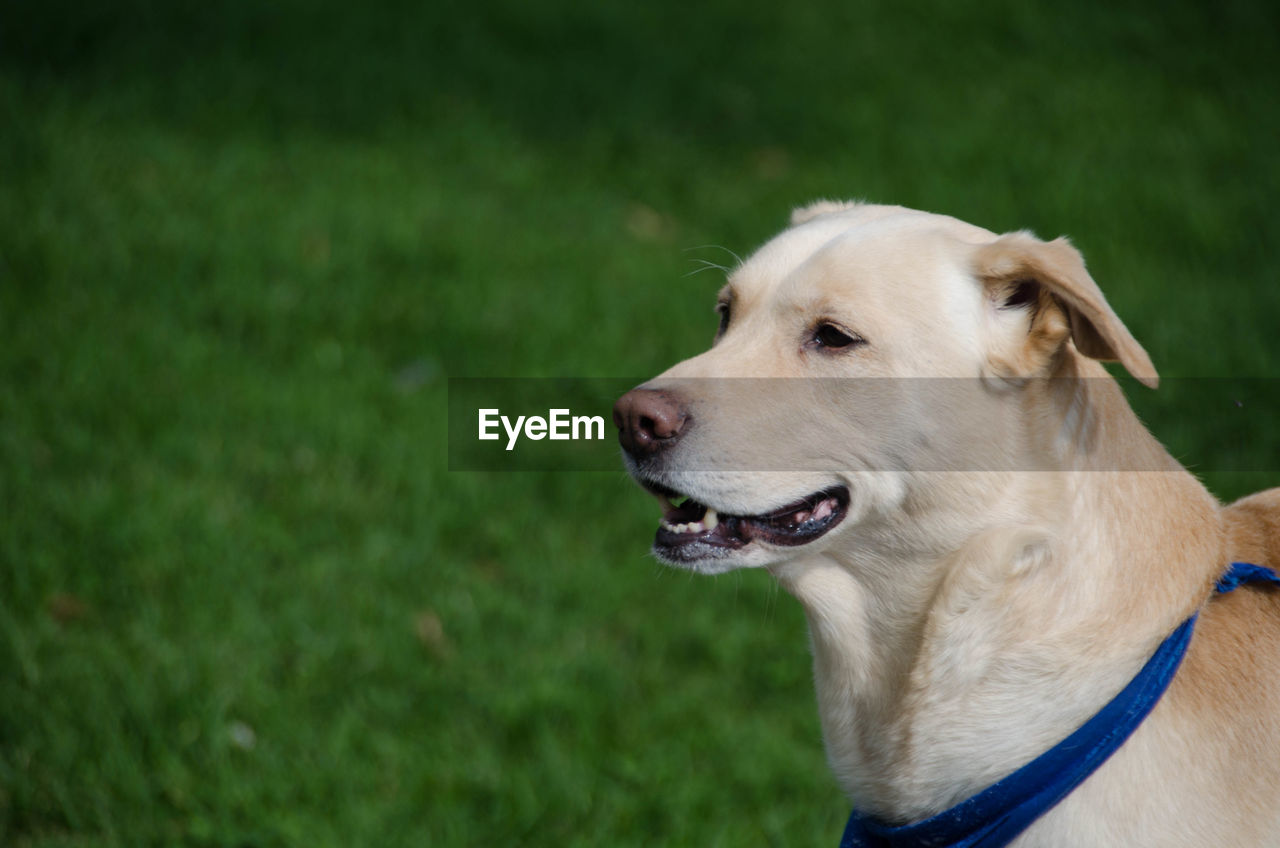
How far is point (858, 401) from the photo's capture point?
2.46 meters

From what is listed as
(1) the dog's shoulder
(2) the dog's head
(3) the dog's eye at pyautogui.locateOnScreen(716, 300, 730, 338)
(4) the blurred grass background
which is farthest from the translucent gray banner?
(4) the blurred grass background

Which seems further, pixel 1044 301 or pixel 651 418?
pixel 651 418

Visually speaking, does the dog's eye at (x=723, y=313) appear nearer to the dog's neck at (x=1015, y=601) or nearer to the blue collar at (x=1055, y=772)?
the dog's neck at (x=1015, y=601)

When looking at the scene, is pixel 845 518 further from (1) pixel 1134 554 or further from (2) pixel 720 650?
(2) pixel 720 650

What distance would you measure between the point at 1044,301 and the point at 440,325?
3878mm

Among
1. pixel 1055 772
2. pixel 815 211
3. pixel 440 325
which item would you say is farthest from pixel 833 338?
pixel 440 325

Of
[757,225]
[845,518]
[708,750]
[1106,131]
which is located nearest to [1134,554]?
[845,518]

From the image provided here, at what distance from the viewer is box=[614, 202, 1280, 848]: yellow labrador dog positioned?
213 centimetres

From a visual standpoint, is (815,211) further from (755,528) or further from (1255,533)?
(1255,533)

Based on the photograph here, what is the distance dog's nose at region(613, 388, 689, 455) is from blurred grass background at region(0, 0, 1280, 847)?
141 centimetres

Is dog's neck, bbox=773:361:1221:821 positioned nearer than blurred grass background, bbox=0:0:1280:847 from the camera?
Yes

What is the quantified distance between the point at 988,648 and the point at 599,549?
2.49 m

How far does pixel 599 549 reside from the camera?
4.60 m

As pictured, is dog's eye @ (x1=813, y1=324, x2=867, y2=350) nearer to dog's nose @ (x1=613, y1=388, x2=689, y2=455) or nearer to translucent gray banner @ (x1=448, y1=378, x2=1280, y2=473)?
translucent gray banner @ (x1=448, y1=378, x2=1280, y2=473)
